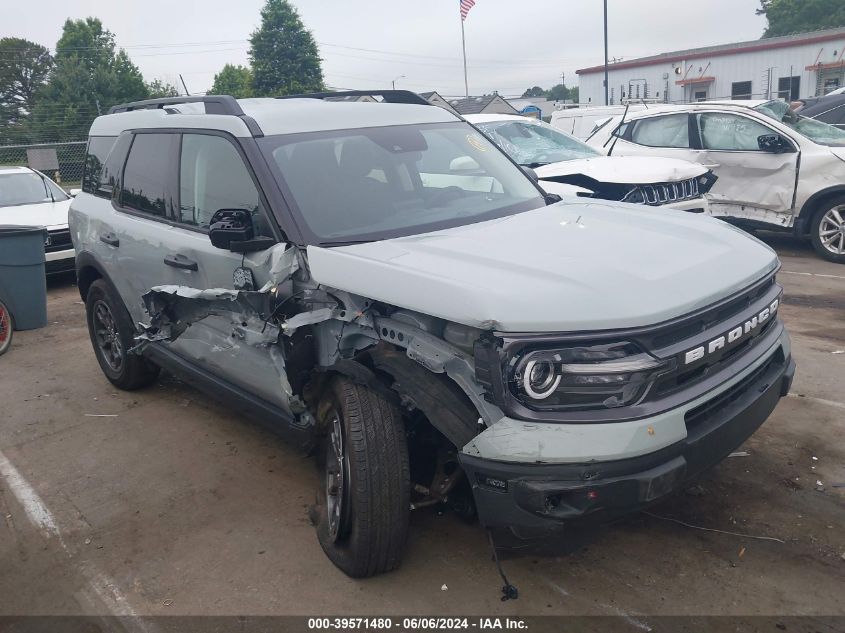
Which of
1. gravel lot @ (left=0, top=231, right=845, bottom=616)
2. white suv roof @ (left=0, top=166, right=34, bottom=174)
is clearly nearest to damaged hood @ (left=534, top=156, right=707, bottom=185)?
gravel lot @ (left=0, top=231, right=845, bottom=616)

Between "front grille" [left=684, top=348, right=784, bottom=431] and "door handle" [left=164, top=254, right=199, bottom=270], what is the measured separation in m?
2.69

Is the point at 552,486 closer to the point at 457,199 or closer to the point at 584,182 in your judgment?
the point at 457,199

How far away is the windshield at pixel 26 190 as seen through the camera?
1042cm

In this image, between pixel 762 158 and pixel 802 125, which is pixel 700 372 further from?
pixel 802 125

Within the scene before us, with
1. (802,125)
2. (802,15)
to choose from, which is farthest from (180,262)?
(802,15)

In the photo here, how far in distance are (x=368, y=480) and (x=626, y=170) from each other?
587cm

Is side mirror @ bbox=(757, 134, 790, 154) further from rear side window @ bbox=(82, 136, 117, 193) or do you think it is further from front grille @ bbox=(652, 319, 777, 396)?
rear side window @ bbox=(82, 136, 117, 193)

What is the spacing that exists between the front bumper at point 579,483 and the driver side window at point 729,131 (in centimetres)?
757

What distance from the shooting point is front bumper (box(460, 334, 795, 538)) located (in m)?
2.58

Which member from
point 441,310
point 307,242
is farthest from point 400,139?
point 441,310

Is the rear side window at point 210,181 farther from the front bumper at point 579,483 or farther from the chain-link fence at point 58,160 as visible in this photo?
the chain-link fence at point 58,160

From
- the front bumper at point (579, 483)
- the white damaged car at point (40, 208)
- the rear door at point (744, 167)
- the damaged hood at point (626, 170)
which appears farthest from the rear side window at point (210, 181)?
the rear door at point (744, 167)

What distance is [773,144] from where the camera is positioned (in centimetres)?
901

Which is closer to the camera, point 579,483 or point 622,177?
point 579,483
